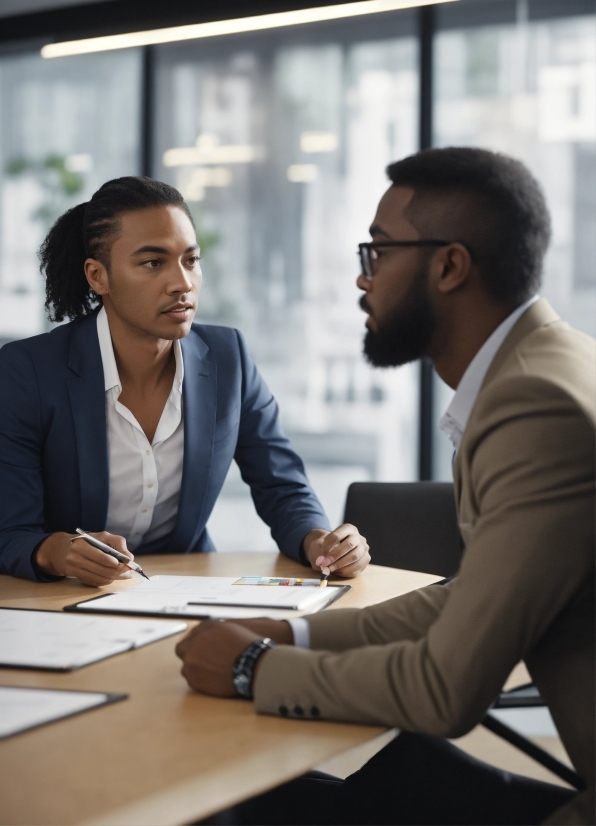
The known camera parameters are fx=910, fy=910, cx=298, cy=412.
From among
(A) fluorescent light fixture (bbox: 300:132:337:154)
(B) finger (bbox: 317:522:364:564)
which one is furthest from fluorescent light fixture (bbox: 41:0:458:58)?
(B) finger (bbox: 317:522:364:564)

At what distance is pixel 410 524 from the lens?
2.71 m

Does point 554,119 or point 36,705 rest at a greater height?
point 554,119

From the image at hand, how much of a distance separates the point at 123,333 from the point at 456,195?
123 cm

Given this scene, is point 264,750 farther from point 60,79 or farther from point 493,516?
point 60,79

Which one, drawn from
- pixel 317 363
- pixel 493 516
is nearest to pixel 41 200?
pixel 317 363

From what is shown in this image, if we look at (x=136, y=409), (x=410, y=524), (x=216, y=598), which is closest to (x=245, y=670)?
(x=216, y=598)

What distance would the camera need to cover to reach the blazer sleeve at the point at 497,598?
1148 mm

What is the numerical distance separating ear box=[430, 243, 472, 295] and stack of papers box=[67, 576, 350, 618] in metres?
0.64

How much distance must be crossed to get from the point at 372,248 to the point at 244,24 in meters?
2.37

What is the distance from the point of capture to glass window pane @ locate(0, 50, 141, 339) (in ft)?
16.0

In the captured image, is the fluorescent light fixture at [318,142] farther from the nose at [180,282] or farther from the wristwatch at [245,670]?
the wristwatch at [245,670]

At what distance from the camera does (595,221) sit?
13.0 feet

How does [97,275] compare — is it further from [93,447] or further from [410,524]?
[410,524]

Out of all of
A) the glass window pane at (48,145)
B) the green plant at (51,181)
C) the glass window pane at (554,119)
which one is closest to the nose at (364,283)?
the glass window pane at (554,119)
